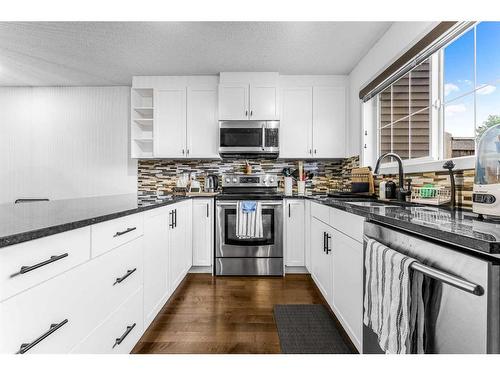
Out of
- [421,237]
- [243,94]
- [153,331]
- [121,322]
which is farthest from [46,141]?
[421,237]

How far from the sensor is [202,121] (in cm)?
360

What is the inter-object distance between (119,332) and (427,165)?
2.15 metres

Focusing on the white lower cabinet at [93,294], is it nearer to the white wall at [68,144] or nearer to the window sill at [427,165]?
the window sill at [427,165]

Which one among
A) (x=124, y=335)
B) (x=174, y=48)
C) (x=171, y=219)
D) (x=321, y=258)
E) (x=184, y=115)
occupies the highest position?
(x=174, y=48)

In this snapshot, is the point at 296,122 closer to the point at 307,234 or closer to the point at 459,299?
the point at 307,234

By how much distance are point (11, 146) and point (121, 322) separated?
400 cm

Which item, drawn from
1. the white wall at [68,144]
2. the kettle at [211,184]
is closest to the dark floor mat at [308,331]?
the kettle at [211,184]

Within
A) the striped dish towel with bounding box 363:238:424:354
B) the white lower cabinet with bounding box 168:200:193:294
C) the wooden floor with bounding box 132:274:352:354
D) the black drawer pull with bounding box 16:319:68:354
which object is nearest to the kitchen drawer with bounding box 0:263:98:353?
the black drawer pull with bounding box 16:319:68:354

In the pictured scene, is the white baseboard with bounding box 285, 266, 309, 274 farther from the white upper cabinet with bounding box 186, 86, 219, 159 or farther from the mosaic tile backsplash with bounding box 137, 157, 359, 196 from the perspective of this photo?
the white upper cabinet with bounding box 186, 86, 219, 159

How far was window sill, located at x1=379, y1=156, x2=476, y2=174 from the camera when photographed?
160 cm

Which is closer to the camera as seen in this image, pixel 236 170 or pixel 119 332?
pixel 119 332

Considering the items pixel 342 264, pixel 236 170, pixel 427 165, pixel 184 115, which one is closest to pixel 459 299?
pixel 342 264

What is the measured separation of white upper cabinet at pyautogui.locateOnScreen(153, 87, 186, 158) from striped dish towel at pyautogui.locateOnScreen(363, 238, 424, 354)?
2.90m

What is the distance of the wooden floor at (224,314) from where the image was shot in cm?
176
